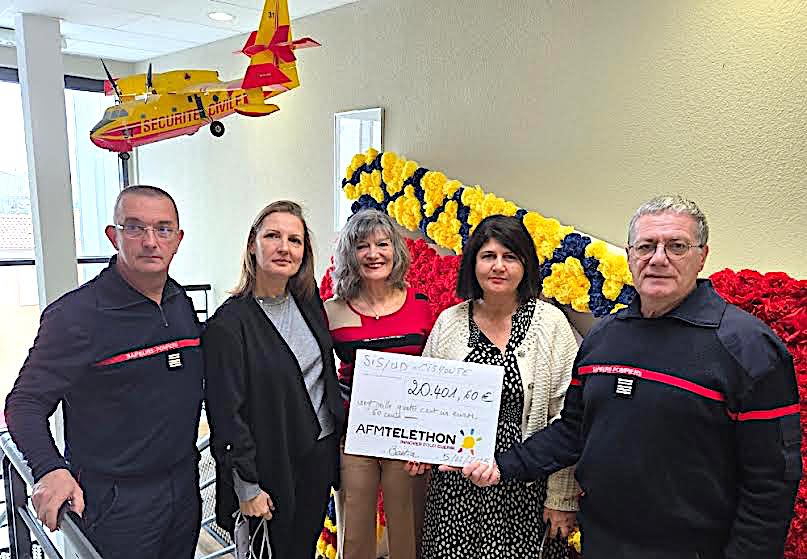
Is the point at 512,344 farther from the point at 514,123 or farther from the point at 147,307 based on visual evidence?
the point at 514,123

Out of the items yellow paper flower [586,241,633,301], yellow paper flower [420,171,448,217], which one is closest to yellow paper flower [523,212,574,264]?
yellow paper flower [586,241,633,301]

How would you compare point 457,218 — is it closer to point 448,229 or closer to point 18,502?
point 448,229

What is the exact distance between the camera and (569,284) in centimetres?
219

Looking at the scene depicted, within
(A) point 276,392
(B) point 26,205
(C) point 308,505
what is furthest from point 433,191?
(B) point 26,205

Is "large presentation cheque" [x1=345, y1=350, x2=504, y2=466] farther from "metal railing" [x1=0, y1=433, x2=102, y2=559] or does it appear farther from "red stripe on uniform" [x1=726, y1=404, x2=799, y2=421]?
"metal railing" [x1=0, y1=433, x2=102, y2=559]

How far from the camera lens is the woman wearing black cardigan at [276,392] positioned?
1.62 m

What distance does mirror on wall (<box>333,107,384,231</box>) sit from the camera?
10.5 feet

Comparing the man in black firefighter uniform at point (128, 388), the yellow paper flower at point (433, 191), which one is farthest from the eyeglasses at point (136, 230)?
the yellow paper flower at point (433, 191)

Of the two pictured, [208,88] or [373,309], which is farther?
[208,88]

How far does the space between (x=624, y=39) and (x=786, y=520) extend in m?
1.66

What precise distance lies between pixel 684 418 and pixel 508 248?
667 mm

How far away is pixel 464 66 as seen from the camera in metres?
2.70

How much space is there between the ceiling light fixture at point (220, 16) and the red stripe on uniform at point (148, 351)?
2.67 meters

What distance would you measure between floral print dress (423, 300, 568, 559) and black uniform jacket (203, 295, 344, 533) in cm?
47
